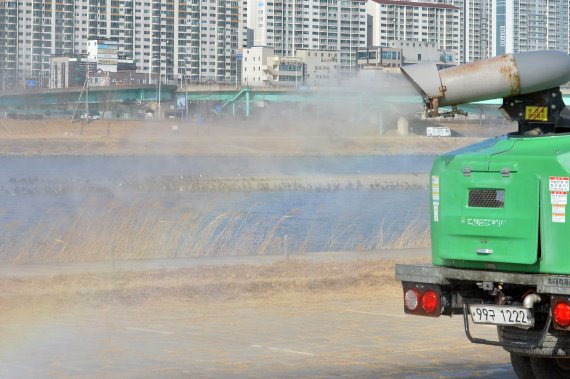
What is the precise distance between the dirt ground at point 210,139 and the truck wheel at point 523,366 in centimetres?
1812

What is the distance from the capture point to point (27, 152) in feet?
298

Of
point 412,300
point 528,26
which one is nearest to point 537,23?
point 528,26

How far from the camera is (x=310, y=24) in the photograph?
57.8 metres

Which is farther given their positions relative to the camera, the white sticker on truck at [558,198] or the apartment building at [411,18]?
the apartment building at [411,18]

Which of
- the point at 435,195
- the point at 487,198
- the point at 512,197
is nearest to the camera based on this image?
the point at 512,197

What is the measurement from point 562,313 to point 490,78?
2405mm

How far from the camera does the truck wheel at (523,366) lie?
11.9m

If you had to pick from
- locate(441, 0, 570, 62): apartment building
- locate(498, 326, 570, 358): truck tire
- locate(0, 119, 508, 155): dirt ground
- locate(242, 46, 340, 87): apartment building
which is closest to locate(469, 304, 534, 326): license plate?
locate(498, 326, 570, 358): truck tire

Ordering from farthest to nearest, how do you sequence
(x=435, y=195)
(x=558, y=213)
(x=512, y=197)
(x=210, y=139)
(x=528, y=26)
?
1. (x=210, y=139)
2. (x=528, y=26)
3. (x=435, y=195)
4. (x=512, y=197)
5. (x=558, y=213)

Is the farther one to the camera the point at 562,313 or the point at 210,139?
the point at 210,139

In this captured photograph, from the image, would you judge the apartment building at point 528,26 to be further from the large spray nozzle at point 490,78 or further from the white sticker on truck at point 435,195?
the white sticker on truck at point 435,195

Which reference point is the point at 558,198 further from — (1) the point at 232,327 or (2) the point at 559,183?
(1) the point at 232,327

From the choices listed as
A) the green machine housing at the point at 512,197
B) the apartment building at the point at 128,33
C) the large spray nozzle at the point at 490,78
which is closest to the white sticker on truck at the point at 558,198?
the green machine housing at the point at 512,197

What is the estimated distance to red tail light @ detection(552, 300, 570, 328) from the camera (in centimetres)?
996
